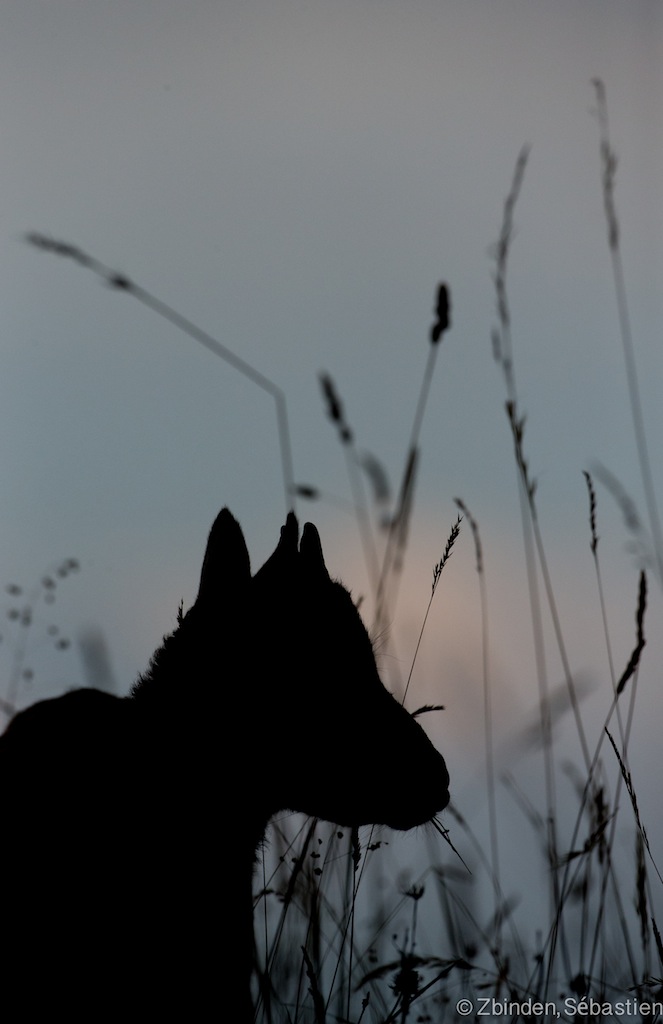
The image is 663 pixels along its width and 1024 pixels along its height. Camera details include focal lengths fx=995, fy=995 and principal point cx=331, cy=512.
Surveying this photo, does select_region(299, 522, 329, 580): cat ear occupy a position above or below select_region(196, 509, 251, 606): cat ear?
above

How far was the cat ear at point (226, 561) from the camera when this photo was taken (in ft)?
7.61

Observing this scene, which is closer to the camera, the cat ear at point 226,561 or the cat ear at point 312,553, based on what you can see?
the cat ear at point 226,561

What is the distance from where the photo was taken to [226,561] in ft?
7.66

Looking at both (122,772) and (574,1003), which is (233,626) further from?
(574,1003)

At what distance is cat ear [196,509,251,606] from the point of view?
2318 millimetres

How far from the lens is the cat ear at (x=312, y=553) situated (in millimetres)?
2586

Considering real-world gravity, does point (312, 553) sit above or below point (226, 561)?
above

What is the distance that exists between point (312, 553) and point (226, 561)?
14.0 inches

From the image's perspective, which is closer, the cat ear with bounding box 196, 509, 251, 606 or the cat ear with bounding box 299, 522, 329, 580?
the cat ear with bounding box 196, 509, 251, 606

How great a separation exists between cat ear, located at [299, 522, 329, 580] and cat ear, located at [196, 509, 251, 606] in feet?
0.87

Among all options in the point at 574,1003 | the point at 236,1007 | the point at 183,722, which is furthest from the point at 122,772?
the point at 574,1003

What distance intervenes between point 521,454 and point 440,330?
1.29 ft

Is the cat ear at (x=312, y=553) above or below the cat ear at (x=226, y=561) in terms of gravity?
A: above

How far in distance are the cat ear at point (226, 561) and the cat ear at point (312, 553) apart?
267 mm
